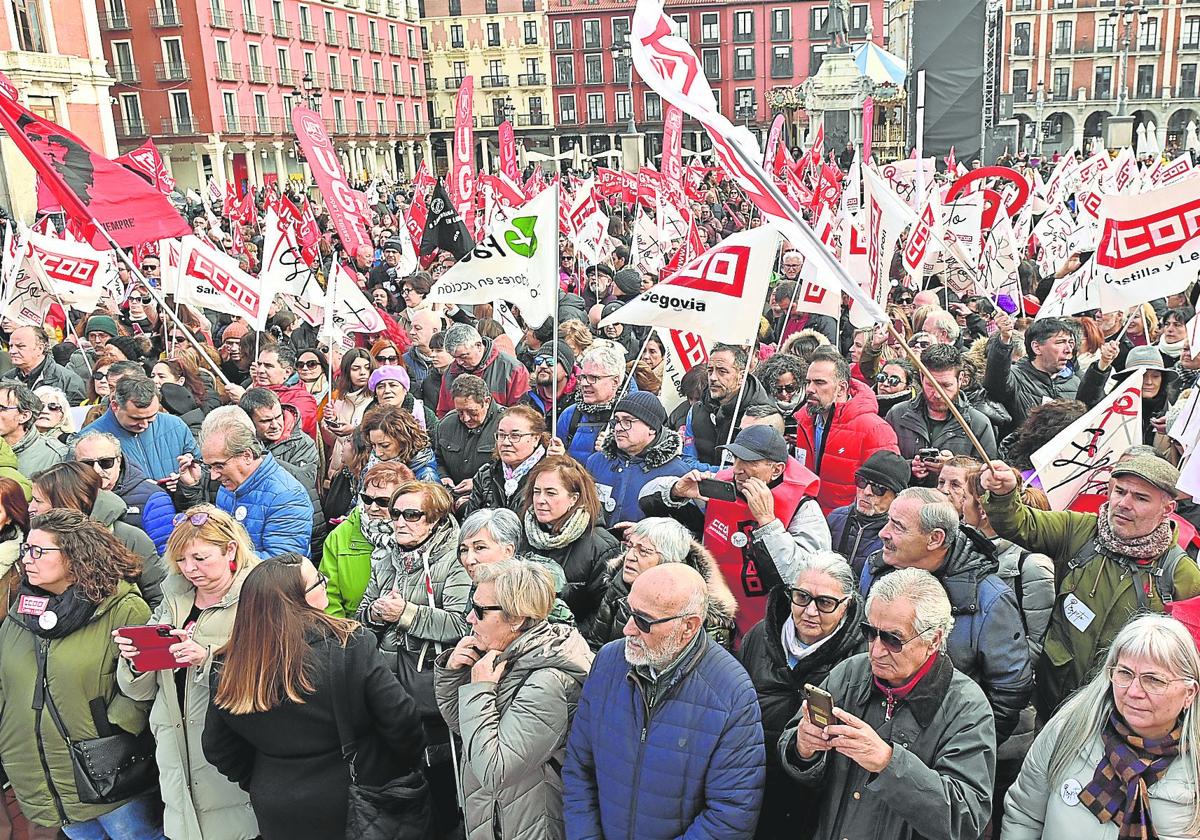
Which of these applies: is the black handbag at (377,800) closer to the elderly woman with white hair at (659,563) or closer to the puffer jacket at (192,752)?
the puffer jacket at (192,752)

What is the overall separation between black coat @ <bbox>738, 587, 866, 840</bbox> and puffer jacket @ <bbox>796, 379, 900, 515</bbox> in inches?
71.0

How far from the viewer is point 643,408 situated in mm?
4656

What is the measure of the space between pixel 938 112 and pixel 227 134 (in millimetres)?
36543

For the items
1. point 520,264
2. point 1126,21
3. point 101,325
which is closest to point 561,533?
point 520,264

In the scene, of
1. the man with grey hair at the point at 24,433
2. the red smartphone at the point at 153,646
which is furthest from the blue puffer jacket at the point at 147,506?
the red smartphone at the point at 153,646

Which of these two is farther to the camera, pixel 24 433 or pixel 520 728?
pixel 24 433

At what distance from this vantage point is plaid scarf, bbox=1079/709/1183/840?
2.49 metres

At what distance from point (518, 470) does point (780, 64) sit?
2778 inches

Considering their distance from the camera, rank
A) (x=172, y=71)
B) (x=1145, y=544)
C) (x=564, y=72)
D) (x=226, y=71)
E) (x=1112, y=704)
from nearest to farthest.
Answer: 1. (x=1112, y=704)
2. (x=1145, y=544)
3. (x=172, y=71)
4. (x=226, y=71)
5. (x=564, y=72)

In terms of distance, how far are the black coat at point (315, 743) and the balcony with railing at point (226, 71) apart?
51.1 meters

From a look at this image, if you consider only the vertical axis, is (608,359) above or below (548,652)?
above

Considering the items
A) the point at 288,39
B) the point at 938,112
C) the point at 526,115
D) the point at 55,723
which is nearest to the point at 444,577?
the point at 55,723

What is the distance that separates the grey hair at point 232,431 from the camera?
4473 mm

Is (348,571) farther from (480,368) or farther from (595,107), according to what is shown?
(595,107)
